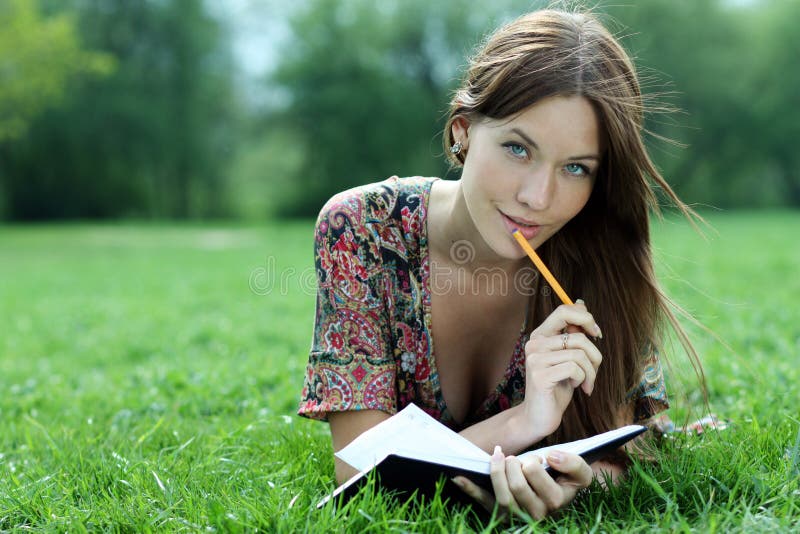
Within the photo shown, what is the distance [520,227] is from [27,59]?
1806 cm

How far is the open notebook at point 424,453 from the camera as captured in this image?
5.57 ft

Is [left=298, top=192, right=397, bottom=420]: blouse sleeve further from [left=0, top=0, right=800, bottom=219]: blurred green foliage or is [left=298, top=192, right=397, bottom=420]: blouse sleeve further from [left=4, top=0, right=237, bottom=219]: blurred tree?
[left=4, top=0, right=237, bottom=219]: blurred tree

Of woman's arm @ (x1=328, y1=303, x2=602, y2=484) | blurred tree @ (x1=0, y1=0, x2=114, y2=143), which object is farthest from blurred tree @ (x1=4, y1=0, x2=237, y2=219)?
woman's arm @ (x1=328, y1=303, x2=602, y2=484)

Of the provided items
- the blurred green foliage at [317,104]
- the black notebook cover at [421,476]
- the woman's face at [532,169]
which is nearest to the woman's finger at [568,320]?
the woman's face at [532,169]

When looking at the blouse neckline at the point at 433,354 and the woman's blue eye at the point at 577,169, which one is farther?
the blouse neckline at the point at 433,354

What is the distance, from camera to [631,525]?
1765mm

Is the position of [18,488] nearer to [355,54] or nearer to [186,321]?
[186,321]

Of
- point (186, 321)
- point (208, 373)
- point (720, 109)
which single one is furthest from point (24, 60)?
point (720, 109)

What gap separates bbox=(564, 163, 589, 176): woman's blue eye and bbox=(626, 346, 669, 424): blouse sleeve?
608 mm

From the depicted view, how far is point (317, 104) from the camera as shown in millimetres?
24812

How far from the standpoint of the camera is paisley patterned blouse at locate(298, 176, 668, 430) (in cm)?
211

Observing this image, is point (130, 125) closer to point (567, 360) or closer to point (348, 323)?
point (348, 323)

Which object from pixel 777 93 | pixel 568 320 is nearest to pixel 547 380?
pixel 568 320

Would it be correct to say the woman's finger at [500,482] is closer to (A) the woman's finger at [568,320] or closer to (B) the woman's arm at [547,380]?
(B) the woman's arm at [547,380]
